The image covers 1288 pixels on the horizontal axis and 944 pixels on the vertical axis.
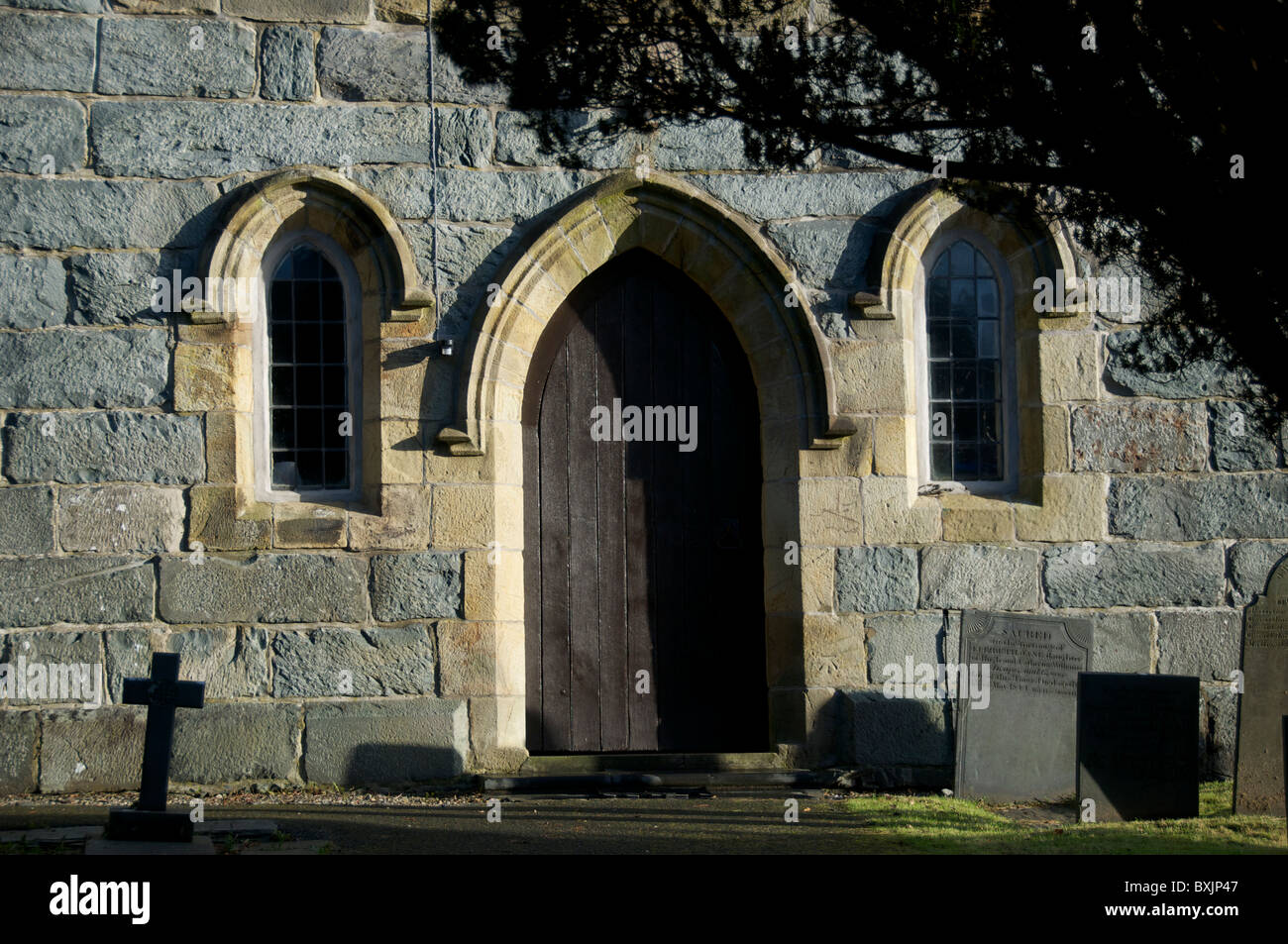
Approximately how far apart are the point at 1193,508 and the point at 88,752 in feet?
19.0

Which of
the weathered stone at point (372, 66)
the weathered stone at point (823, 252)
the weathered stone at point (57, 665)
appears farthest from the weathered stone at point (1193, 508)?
the weathered stone at point (57, 665)

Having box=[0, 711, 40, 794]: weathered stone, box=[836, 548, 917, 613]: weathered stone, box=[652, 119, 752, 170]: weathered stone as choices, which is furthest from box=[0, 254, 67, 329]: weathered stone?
box=[836, 548, 917, 613]: weathered stone

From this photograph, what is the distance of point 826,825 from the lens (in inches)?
217

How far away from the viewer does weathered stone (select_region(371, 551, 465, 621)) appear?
→ 6430 mm

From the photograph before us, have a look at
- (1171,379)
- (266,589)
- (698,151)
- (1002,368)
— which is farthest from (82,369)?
(1171,379)

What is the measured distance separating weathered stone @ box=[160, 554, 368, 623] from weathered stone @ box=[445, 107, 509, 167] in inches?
85.2

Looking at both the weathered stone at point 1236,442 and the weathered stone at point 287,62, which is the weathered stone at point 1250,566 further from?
the weathered stone at point 287,62

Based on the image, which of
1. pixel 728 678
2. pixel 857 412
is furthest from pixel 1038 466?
pixel 728 678

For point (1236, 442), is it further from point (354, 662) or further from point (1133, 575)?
point (354, 662)

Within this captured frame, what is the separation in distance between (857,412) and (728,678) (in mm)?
1606

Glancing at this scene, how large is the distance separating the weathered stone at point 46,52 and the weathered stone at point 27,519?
206 centimetres

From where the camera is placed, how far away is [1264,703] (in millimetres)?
5980

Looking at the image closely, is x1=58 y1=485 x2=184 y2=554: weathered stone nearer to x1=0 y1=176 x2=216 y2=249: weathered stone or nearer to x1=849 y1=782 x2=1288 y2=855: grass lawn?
x1=0 y1=176 x2=216 y2=249: weathered stone

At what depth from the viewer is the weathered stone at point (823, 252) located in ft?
22.1
